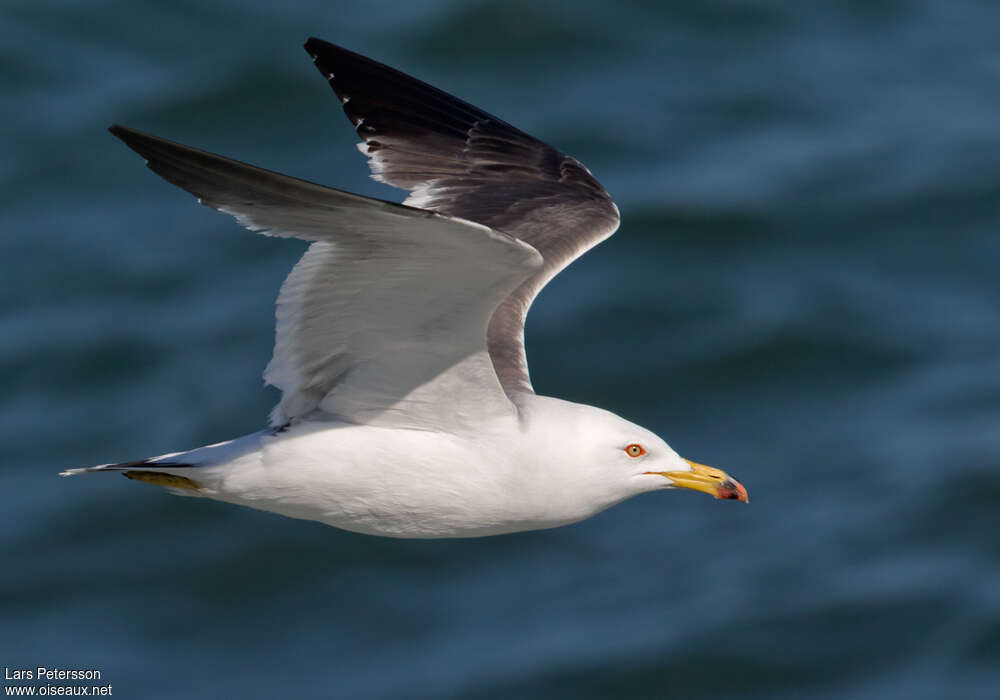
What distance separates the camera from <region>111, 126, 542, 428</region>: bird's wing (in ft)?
17.5

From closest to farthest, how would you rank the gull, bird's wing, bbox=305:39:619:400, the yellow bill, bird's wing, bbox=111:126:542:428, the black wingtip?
the black wingtip < bird's wing, bbox=111:126:542:428 < the gull < the yellow bill < bird's wing, bbox=305:39:619:400

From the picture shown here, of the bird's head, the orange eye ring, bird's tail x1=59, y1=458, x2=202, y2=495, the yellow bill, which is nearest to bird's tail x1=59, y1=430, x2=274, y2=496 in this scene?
bird's tail x1=59, y1=458, x2=202, y2=495

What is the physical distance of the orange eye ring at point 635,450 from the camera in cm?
674

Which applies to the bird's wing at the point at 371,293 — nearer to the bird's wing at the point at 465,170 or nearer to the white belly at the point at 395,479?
the white belly at the point at 395,479

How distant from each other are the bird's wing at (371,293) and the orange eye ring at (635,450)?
0.52 meters

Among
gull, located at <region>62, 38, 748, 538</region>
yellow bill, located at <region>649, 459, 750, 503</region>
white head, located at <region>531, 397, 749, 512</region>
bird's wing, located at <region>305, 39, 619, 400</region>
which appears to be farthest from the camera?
bird's wing, located at <region>305, 39, 619, 400</region>

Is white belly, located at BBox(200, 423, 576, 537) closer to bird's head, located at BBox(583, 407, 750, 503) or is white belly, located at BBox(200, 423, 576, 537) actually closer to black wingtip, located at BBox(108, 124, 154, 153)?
bird's head, located at BBox(583, 407, 750, 503)

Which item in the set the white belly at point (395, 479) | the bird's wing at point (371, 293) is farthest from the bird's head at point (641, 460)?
the bird's wing at point (371, 293)

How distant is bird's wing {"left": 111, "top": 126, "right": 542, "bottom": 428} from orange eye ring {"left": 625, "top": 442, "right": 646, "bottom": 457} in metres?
0.52

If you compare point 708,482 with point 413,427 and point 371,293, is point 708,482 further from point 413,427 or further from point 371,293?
point 371,293

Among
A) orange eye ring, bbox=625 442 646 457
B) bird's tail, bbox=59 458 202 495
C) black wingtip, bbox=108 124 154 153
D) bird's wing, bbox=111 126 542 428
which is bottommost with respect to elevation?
bird's tail, bbox=59 458 202 495

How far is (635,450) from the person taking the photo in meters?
6.76

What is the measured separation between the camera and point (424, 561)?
11719 millimetres

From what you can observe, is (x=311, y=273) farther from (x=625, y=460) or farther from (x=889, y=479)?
(x=889, y=479)
